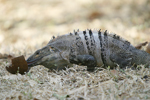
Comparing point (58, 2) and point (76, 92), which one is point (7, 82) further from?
point (58, 2)

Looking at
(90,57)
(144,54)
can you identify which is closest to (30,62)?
(90,57)

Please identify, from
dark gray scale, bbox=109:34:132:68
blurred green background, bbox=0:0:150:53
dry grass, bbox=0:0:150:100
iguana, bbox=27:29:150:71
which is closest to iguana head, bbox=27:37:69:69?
iguana, bbox=27:29:150:71

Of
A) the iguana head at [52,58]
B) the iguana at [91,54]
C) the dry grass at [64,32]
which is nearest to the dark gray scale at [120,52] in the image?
the iguana at [91,54]

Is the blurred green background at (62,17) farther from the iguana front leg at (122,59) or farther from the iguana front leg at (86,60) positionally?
the iguana front leg at (86,60)

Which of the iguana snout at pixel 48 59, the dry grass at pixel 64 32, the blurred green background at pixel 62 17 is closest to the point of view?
the dry grass at pixel 64 32

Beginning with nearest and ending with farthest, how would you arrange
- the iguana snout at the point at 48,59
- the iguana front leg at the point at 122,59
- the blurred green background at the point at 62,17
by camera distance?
the iguana front leg at the point at 122,59
the iguana snout at the point at 48,59
the blurred green background at the point at 62,17

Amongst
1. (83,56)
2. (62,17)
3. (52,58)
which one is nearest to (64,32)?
(62,17)

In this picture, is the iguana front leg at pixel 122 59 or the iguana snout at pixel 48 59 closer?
the iguana front leg at pixel 122 59
